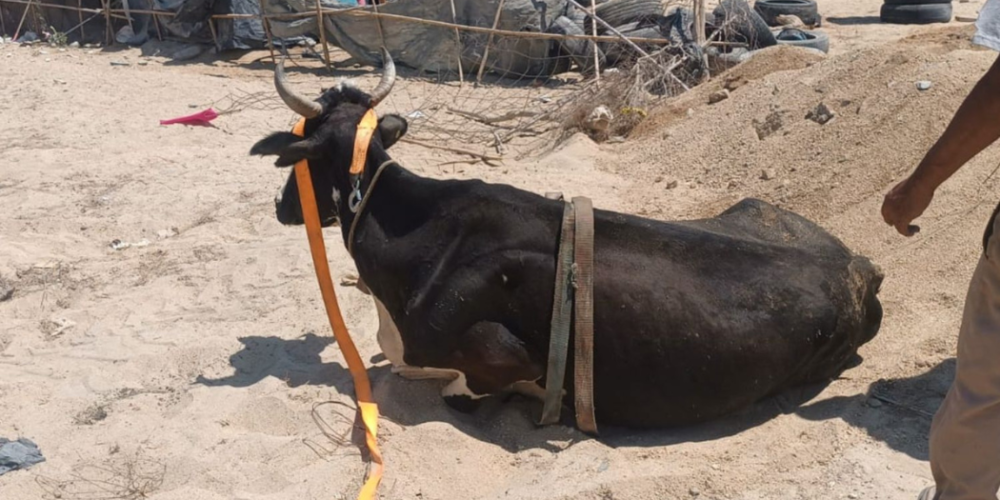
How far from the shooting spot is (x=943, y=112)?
727 cm

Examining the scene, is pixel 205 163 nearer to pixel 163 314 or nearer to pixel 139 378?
pixel 163 314

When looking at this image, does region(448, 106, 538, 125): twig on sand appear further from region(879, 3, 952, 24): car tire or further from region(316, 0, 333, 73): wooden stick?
region(879, 3, 952, 24): car tire

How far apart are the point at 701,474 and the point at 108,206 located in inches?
232

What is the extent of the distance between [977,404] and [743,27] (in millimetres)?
9619

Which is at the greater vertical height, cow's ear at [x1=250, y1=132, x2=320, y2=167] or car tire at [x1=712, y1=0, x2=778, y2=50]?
cow's ear at [x1=250, y1=132, x2=320, y2=167]

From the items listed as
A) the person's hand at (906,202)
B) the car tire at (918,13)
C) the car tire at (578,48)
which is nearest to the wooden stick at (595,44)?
the car tire at (578,48)

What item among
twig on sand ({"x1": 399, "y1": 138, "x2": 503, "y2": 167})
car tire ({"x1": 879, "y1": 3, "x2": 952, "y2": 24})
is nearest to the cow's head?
twig on sand ({"x1": 399, "y1": 138, "x2": 503, "y2": 167})

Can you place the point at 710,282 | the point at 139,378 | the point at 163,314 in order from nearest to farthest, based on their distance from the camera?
1. the point at 710,282
2. the point at 139,378
3. the point at 163,314

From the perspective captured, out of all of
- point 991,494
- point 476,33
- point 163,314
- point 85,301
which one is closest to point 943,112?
point 991,494

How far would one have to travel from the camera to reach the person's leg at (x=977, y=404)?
10.4 ft

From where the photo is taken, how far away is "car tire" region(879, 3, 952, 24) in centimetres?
1568

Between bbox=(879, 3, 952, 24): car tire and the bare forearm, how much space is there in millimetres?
13655

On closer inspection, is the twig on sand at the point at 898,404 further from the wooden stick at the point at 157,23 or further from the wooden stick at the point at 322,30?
the wooden stick at the point at 157,23

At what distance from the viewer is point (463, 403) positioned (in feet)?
16.8
